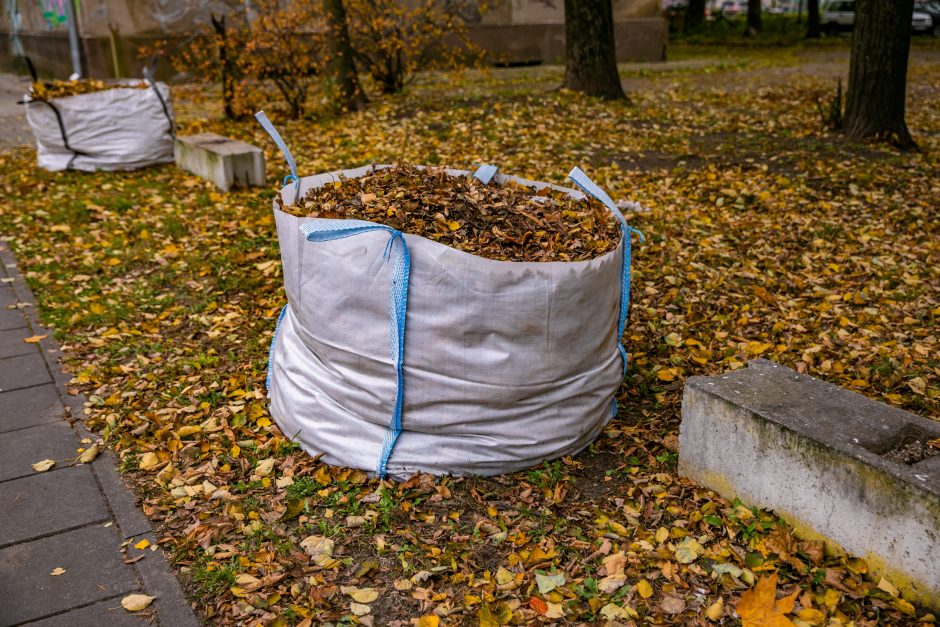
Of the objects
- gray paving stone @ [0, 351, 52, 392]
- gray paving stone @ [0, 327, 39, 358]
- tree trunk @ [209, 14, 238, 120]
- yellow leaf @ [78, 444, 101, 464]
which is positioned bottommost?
yellow leaf @ [78, 444, 101, 464]

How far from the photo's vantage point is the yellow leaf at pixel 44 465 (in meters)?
3.38

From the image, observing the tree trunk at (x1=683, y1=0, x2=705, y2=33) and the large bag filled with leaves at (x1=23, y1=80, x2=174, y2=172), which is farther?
the tree trunk at (x1=683, y1=0, x2=705, y2=33)

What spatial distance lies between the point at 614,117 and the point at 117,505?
7791 millimetres

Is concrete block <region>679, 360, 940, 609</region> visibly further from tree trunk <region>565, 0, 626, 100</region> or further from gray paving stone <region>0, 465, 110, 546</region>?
tree trunk <region>565, 0, 626, 100</region>

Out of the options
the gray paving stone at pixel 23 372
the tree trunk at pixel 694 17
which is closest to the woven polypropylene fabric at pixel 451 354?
the gray paving stone at pixel 23 372

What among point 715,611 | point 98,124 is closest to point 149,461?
point 715,611

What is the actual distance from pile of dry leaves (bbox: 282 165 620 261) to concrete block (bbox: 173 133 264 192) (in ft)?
13.0

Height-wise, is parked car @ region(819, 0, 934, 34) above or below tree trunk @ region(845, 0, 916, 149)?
above

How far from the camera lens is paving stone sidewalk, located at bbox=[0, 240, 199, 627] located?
2.59 meters

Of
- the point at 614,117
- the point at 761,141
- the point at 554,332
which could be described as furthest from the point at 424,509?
the point at 614,117

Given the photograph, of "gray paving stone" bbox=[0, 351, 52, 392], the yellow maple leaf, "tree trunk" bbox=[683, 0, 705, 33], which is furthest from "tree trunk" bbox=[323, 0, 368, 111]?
"tree trunk" bbox=[683, 0, 705, 33]

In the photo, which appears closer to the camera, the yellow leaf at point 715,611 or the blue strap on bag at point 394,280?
the yellow leaf at point 715,611

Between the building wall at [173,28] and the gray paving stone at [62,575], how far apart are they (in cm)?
1257

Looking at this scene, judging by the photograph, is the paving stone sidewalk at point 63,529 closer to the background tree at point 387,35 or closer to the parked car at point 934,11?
the background tree at point 387,35
